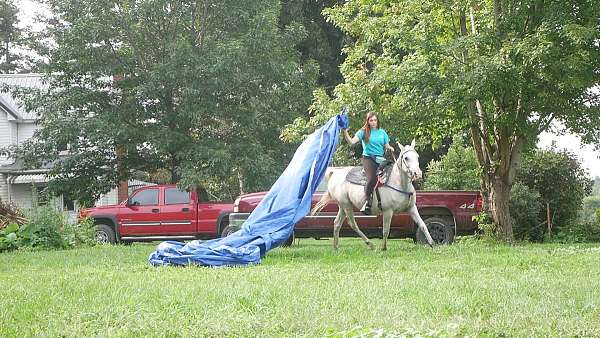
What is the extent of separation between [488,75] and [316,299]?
8147 mm

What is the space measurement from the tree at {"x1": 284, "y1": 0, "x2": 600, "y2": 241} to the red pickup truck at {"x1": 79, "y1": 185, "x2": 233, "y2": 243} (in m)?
4.86

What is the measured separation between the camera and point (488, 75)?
41.9 feet

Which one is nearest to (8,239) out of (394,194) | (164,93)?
(164,93)

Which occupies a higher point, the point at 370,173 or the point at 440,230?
the point at 370,173

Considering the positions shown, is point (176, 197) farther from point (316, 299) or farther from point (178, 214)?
point (316, 299)

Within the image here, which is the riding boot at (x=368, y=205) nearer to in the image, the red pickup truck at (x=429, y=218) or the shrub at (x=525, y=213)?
the red pickup truck at (x=429, y=218)

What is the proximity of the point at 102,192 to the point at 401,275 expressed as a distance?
16.1m

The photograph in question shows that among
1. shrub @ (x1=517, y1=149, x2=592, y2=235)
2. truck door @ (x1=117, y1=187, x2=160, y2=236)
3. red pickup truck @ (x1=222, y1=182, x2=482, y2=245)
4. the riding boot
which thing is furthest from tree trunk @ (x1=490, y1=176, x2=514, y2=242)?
truck door @ (x1=117, y1=187, x2=160, y2=236)

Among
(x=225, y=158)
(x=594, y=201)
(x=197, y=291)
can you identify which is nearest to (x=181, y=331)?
(x=197, y=291)

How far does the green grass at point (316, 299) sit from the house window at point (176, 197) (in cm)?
952

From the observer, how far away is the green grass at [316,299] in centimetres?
471

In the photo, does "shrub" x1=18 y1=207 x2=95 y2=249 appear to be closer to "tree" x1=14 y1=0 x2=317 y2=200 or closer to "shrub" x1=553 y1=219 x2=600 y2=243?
"tree" x1=14 y1=0 x2=317 y2=200

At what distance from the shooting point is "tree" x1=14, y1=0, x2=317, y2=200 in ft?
66.3

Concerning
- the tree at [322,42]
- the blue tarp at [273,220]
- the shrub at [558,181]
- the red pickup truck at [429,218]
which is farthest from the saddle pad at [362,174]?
the tree at [322,42]
